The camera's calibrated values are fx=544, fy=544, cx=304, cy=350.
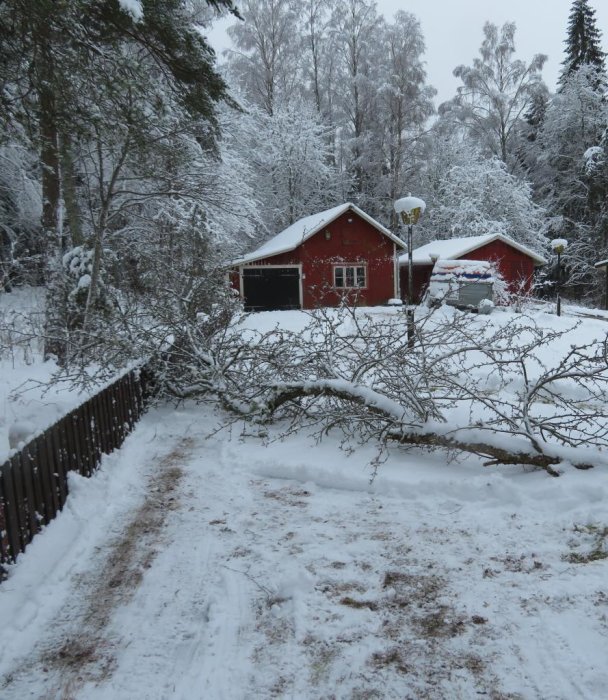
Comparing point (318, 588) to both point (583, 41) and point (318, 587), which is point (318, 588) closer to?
point (318, 587)

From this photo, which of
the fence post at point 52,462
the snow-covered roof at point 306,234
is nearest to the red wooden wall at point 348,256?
the snow-covered roof at point 306,234

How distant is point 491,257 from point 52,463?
24.2m

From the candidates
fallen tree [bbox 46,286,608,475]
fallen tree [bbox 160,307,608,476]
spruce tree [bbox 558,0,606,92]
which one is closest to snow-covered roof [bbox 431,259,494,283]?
fallen tree [bbox 46,286,608,475]

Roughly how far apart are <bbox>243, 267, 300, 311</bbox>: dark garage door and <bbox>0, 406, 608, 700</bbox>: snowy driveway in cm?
1852

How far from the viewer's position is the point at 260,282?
23609 mm

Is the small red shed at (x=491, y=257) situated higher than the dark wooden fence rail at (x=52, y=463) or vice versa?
the small red shed at (x=491, y=257)

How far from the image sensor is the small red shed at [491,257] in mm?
24672

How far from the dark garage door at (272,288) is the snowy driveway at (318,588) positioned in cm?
1852

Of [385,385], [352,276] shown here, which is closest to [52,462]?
[385,385]

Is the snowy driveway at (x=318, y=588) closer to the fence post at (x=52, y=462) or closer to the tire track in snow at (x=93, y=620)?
the tire track in snow at (x=93, y=620)

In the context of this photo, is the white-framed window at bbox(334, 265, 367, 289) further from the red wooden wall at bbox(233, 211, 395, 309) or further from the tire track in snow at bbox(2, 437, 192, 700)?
the tire track in snow at bbox(2, 437, 192, 700)

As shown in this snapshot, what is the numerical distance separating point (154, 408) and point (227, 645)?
5600mm

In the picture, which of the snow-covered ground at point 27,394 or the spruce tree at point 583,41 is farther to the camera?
the spruce tree at point 583,41

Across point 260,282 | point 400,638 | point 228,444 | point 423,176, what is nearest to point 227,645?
point 400,638
